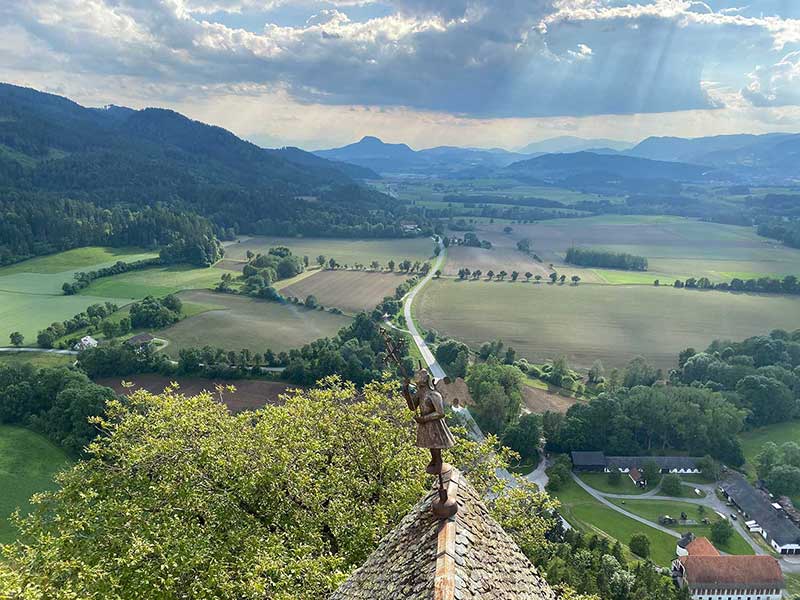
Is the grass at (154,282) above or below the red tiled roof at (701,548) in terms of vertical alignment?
above

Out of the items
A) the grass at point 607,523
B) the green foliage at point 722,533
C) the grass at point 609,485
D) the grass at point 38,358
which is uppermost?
the grass at point 38,358

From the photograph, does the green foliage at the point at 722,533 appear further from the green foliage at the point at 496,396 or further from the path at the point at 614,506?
the green foliage at the point at 496,396

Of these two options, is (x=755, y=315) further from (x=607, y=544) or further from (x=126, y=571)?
(x=126, y=571)

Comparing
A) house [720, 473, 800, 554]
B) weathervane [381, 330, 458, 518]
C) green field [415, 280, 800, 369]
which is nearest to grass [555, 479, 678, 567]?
house [720, 473, 800, 554]

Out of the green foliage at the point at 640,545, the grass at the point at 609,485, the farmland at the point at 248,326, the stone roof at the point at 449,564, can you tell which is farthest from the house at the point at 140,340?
the stone roof at the point at 449,564

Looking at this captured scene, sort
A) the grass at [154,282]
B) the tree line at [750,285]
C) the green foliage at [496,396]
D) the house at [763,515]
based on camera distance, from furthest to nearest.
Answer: the tree line at [750,285], the grass at [154,282], the green foliage at [496,396], the house at [763,515]

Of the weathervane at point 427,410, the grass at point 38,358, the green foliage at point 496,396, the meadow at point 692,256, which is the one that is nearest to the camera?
the weathervane at point 427,410

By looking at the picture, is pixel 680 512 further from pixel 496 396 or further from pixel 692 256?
pixel 692 256
